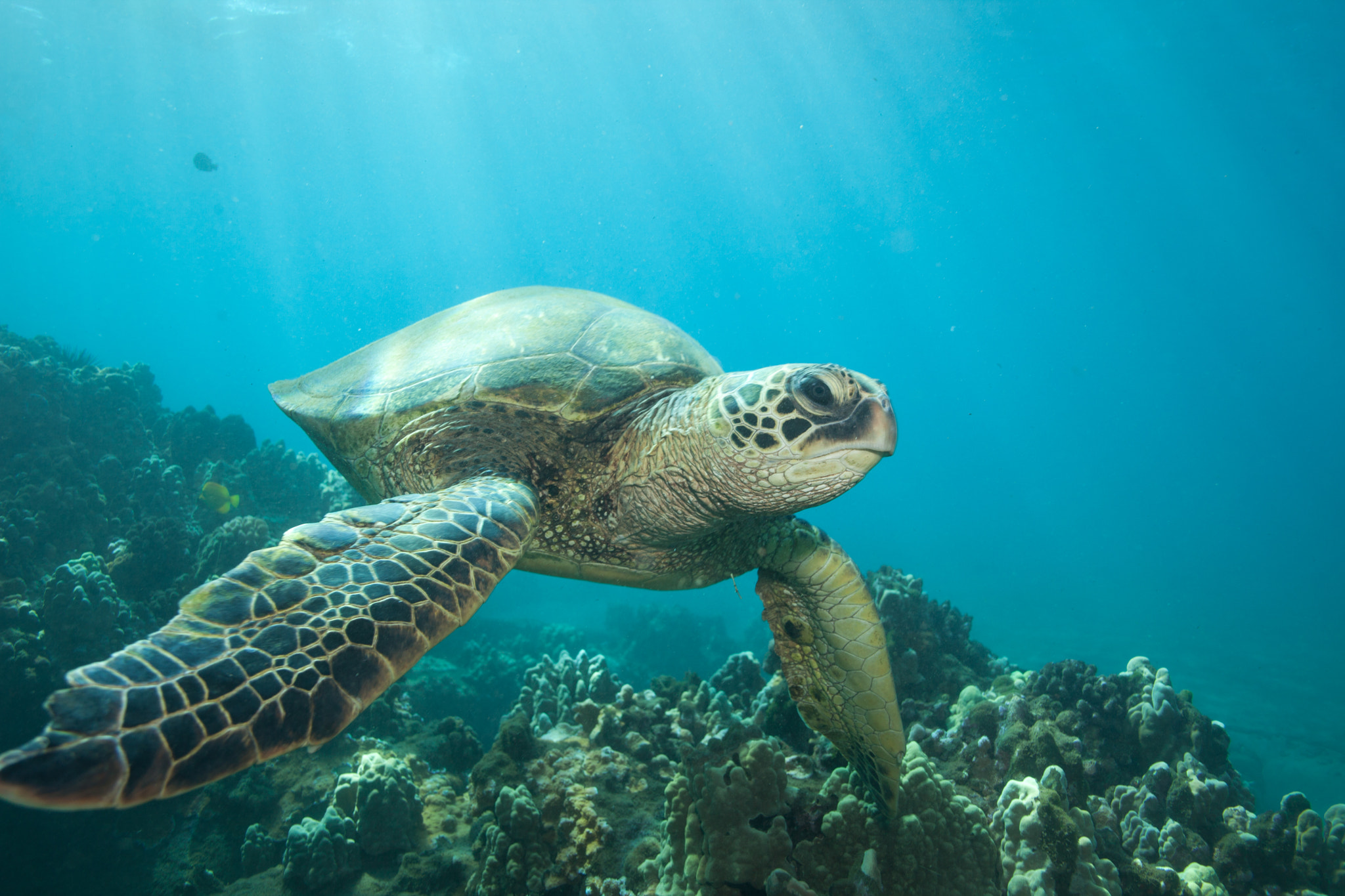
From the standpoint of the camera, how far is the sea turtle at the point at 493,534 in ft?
4.24

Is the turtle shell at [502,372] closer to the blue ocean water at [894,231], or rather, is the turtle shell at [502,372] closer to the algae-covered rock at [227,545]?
the algae-covered rock at [227,545]

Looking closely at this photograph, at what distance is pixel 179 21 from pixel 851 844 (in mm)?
48498

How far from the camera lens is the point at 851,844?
212 centimetres

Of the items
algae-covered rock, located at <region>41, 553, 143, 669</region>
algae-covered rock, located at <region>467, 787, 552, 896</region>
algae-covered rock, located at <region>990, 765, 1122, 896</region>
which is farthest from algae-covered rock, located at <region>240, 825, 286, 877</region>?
algae-covered rock, located at <region>990, 765, 1122, 896</region>

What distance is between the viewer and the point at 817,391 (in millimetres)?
2332

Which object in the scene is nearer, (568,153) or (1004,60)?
(1004,60)

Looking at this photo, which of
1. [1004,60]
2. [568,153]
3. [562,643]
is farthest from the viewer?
[568,153]

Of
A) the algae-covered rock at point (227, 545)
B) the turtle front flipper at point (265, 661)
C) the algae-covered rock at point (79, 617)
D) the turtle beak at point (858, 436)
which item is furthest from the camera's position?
the algae-covered rock at point (227, 545)

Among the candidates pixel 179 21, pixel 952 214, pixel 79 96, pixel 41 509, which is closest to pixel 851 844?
pixel 41 509

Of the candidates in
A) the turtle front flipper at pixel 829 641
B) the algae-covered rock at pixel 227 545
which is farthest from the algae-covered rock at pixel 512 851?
the algae-covered rock at pixel 227 545

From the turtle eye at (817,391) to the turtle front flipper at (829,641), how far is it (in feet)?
3.93

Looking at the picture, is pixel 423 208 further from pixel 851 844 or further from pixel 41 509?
pixel 851 844

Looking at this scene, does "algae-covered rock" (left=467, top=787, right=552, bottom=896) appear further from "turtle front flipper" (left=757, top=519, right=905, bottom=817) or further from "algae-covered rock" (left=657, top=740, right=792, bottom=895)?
"turtle front flipper" (left=757, top=519, right=905, bottom=817)

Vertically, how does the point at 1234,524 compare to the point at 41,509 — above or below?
above
